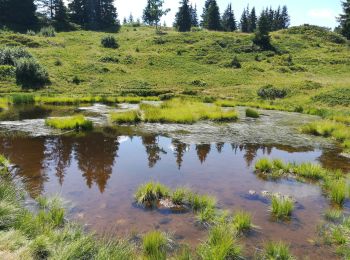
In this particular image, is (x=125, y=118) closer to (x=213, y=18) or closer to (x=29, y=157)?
(x=29, y=157)

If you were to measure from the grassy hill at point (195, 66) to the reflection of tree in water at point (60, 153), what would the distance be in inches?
855

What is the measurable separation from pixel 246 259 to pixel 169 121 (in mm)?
16634

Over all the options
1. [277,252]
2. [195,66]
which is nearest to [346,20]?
[195,66]

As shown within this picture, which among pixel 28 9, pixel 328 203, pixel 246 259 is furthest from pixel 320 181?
pixel 28 9

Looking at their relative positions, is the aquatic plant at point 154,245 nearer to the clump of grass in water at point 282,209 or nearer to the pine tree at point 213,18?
the clump of grass in water at point 282,209

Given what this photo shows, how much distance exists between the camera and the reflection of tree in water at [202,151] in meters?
15.9

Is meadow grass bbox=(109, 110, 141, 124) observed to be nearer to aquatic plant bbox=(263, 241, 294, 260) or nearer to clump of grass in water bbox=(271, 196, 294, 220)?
clump of grass in water bbox=(271, 196, 294, 220)

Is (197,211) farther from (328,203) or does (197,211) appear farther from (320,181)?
(320,181)

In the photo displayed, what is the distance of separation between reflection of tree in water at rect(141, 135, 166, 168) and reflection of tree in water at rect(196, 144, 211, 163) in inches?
65.8

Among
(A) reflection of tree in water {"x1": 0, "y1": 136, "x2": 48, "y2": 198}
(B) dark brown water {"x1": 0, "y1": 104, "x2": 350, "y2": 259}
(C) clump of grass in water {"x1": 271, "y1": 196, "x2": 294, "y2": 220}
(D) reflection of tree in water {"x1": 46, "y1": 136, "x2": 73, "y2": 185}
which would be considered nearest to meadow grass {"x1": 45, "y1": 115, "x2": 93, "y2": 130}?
(B) dark brown water {"x1": 0, "y1": 104, "x2": 350, "y2": 259}

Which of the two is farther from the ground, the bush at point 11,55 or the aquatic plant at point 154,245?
the bush at point 11,55

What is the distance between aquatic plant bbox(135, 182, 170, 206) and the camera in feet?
33.6

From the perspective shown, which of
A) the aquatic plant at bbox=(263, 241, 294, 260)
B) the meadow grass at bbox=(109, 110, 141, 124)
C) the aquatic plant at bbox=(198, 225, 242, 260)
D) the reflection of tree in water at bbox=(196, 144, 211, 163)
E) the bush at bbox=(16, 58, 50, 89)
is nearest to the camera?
the aquatic plant at bbox=(198, 225, 242, 260)

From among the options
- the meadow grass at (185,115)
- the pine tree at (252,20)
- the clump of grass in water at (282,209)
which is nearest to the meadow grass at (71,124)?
the meadow grass at (185,115)
